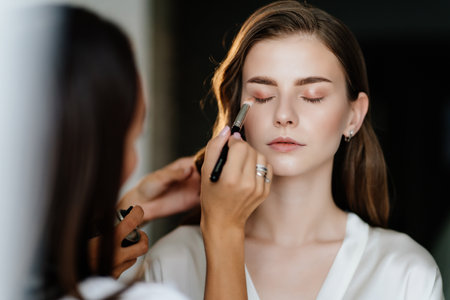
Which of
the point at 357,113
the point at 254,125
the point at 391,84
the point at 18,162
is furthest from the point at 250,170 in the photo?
the point at 391,84

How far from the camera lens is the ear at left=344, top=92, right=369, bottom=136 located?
53.9 inches

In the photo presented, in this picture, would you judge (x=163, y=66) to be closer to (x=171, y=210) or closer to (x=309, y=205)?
(x=171, y=210)

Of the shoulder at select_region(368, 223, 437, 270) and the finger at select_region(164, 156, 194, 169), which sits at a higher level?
the finger at select_region(164, 156, 194, 169)

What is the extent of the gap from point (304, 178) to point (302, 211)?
0.30ft

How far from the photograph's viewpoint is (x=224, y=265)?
1.00 meters

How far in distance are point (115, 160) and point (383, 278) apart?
0.75 metres

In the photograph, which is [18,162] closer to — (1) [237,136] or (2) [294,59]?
(1) [237,136]

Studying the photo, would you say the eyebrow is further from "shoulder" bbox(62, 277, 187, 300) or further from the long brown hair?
"shoulder" bbox(62, 277, 187, 300)

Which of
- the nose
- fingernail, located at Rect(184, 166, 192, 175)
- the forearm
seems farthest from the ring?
fingernail, located at Rect(184, 166, 192, 175)

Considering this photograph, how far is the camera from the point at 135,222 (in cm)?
118

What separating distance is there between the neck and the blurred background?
1.45 metres

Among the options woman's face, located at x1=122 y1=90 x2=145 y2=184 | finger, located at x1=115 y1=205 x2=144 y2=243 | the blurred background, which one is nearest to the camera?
woman's face, located at x1=122 y1=90 x2=145 y2=184

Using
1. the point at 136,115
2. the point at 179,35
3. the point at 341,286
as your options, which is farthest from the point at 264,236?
the point at 179,35

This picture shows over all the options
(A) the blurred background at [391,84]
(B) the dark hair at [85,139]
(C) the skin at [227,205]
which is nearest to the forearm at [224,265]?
(C) the skin at [227,205]
